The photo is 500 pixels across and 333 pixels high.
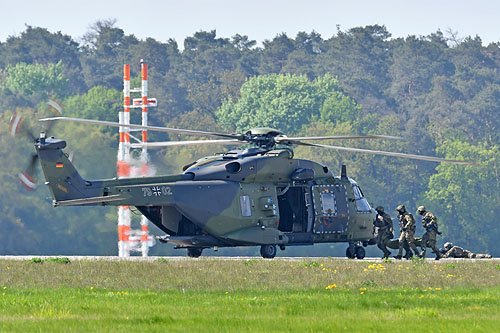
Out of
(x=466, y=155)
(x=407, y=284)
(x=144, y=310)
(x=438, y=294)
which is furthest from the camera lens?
(x=466, y=155)

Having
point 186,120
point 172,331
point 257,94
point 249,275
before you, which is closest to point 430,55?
point 257,94

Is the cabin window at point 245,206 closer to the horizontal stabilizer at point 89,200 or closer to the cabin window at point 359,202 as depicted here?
the horizontal stabilizer at point 89,200

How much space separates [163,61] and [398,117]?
28.6m

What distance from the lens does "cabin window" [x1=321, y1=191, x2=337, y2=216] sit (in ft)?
124

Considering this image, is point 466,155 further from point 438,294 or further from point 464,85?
point 438,294

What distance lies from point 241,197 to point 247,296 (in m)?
12.9

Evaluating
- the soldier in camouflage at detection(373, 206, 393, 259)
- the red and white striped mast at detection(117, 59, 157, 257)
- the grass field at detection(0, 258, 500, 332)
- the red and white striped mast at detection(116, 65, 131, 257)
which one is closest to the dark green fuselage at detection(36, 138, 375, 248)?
the soldier in camouflage at detection(373, 206, 393, 259)

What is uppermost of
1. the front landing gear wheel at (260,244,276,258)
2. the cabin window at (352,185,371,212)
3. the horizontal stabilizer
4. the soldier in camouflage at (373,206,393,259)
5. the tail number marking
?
the tail number marking

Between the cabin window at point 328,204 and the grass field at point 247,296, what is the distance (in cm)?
560

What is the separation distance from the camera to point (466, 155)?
324 ft

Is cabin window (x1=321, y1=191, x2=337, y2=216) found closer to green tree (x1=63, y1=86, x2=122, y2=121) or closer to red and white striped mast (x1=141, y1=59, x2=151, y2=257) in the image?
red and white striped mast (x1=141, y1=59, x2=151, y2=257)

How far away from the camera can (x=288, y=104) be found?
107375mm

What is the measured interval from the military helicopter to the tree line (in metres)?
27.6

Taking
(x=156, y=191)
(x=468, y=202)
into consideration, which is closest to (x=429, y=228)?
(x=156, y=191)
